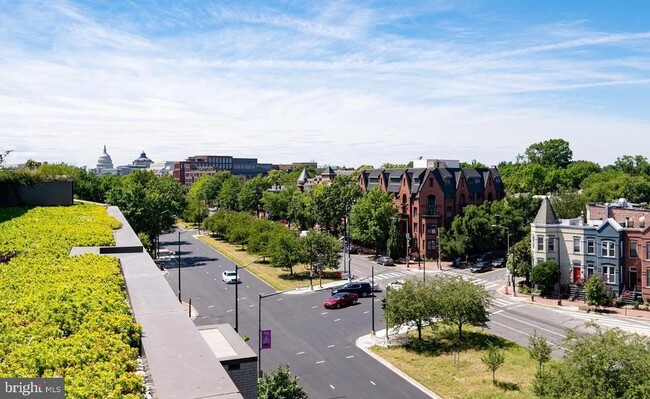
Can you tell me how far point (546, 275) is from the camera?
188 ft

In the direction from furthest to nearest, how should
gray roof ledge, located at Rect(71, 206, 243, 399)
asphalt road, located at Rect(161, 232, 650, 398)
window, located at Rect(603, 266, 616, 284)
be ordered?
window, located at Rect(603, 266, 616, 284) < asphalt road, located at Rect(161, 232, 650, 398) < gray roof ledge, located at Rect(71, 206, 243, 399)

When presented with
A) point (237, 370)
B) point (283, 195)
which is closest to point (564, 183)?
point (283, 195)

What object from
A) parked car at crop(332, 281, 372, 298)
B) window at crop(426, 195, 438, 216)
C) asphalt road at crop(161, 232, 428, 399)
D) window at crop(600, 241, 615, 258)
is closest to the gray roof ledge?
asphalt road at crop(161, 232, 428, 399)

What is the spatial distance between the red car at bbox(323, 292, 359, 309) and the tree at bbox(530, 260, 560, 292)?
19.6 meters

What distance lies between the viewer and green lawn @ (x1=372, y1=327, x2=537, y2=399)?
32188mm

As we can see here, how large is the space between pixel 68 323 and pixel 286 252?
5409 centimetres

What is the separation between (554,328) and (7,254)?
40813 millimetres

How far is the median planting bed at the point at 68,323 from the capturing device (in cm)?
939

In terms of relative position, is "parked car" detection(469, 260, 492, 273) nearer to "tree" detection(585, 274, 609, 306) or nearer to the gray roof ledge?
"tree" detection(585, 274, 609, 306)

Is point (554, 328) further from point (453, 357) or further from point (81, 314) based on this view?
point (81, 314)

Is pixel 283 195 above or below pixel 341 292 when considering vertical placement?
above

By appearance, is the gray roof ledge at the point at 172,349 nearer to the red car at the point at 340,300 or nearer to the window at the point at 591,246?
the red car at the point at 340,300

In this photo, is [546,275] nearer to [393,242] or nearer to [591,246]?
[591,246]

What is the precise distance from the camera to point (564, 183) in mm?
125750
